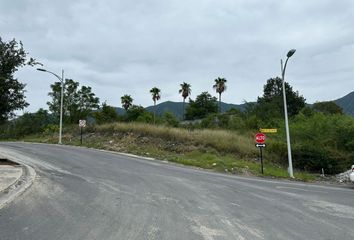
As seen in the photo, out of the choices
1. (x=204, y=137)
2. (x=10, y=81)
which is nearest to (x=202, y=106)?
(x=204, y=137)

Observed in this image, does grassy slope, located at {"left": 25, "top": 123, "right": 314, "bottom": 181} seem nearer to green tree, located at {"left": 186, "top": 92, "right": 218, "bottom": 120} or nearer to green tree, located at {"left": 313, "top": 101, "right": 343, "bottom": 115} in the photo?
green tree, located at {"left": 313, "top": 101, "right": 343, "bottom": 115}

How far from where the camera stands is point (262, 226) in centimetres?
821

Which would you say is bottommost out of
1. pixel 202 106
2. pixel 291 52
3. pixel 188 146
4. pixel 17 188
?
pixel 17 188

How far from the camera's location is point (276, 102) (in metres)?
73.9

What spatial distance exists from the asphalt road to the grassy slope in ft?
37.6

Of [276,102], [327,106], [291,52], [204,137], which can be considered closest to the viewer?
[291,52]

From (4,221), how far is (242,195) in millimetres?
7861

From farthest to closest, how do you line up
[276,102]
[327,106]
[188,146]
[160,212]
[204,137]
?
[327,106] < [276,102] < [204,137] < [188,146] < [160,212]

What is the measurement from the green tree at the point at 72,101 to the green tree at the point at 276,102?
38.9 metres

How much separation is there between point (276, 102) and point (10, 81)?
212 feet

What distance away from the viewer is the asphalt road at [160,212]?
285 inches

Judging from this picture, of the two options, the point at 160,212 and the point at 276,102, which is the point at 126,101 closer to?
the point at 276,102

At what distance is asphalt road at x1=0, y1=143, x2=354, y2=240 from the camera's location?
7227 mm

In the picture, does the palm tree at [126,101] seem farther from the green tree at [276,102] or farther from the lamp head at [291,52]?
the lamp head at [291,52]
